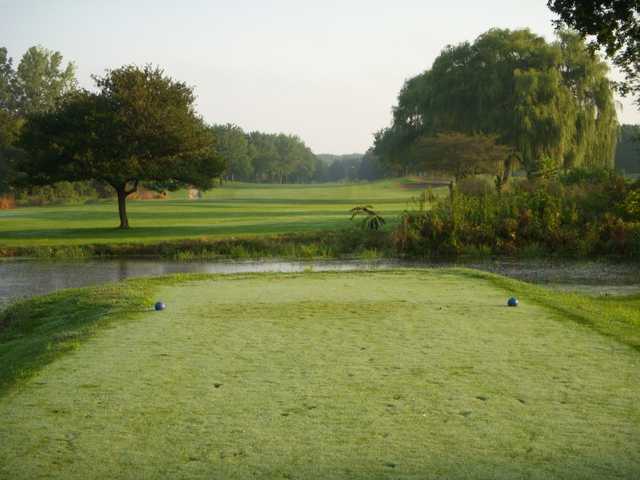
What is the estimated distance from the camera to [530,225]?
2761 centimetres

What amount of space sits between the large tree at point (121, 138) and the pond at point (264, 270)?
27.2 ft

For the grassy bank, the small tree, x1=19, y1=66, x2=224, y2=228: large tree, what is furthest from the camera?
the small tree

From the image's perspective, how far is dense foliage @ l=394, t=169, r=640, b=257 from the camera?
26922mm

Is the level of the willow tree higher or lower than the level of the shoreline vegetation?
higher

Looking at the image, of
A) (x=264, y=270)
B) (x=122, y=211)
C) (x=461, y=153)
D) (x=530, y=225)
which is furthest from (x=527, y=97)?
(x=264, y=270)

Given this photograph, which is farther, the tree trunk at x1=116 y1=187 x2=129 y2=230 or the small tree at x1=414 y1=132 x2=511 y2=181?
the small tree at x1=414 y1=132 x2=511 y2=181

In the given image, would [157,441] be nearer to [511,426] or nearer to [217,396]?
[217,396]

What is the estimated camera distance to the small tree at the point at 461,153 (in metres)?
45.2

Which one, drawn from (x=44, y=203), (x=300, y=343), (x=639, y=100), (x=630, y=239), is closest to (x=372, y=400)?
(x=300, y=343)

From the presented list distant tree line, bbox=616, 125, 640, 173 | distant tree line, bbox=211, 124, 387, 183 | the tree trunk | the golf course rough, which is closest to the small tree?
the tree trunk

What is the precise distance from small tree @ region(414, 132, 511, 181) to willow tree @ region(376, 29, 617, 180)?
2.24 ft

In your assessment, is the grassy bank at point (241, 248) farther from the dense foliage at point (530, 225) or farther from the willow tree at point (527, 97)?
the willow tree at point (527, 97)

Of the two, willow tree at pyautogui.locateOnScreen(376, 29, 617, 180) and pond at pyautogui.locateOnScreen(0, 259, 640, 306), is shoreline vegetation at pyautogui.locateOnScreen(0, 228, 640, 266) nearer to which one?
pond at pyautogui.locateOnScreen(0, 259, 640, 306)

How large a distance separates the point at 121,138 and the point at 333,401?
2957cm
